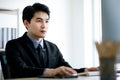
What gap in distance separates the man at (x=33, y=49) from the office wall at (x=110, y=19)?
1.59 meters

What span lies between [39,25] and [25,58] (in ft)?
1.10

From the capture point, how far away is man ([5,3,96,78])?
198 cm

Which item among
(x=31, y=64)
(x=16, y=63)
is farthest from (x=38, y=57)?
(x=16, y=63)

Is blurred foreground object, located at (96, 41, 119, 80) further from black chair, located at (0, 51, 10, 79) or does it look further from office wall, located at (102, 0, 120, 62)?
office wall, located at (102, 0, 120, 62)

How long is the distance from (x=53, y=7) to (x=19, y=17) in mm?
566

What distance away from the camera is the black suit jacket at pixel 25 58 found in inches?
73.8

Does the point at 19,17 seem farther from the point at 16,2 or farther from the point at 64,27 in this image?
the point at 64,27

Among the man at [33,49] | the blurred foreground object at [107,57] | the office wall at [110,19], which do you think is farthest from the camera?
the office wall at [110,19]

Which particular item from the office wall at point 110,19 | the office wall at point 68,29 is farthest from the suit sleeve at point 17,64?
the office wall at point 110,19

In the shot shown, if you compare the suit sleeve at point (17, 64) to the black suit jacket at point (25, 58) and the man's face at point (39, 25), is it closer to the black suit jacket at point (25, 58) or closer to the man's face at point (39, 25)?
the black suit jacket at point (25, 58)

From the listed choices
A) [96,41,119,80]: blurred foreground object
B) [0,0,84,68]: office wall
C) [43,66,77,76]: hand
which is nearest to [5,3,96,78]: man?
[43,66,77,76]: hand

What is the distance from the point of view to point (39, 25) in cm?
222

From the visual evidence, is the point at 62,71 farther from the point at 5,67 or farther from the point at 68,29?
the point at 68,29

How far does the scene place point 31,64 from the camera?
2080 millimetres
